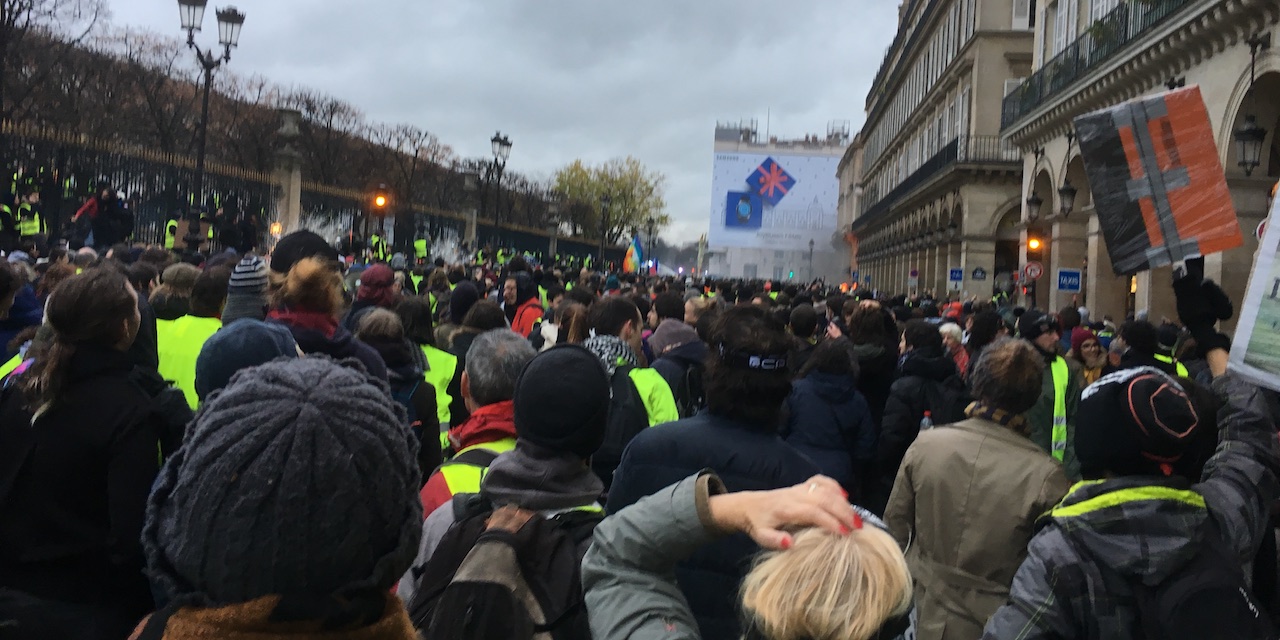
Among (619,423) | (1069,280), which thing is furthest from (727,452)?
(1069,280)

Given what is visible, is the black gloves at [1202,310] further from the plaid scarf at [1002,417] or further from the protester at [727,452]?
the protester at [727,452]

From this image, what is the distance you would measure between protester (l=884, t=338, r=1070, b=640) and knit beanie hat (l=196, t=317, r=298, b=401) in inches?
91.4

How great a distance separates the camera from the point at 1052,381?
609cm

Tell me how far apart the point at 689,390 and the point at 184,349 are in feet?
8.15

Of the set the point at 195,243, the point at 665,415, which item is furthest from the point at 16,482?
the point at 195,243

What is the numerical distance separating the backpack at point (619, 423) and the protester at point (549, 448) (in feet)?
5.37

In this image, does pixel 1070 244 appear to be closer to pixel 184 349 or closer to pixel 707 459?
pixel 184 349

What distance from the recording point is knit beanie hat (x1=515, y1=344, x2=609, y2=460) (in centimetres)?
250

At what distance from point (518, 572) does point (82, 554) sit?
133cm

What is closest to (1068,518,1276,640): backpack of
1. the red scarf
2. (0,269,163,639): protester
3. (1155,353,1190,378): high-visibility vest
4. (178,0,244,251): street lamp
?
(0,269,163,639): protester

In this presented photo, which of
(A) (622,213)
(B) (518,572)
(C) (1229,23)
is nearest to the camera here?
(B) (518,572)

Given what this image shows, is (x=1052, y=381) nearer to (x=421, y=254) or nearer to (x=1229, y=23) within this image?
(x=1229, y=23)

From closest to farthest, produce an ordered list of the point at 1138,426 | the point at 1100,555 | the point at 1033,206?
the point at 1100,555, the point at 1138,426, the point at 1033,206

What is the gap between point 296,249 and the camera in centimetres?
478
